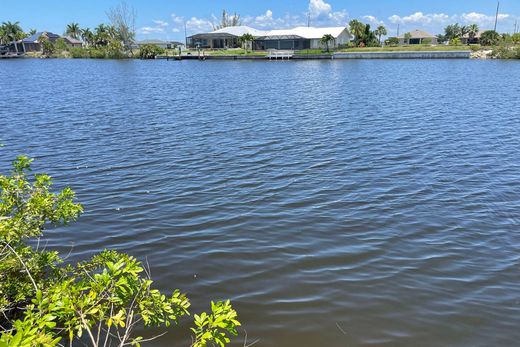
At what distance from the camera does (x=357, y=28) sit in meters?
131

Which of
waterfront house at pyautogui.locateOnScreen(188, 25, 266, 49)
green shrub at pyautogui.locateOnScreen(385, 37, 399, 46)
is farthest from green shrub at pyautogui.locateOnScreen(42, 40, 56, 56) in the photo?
green shrub at pyautogui.locateOnScreen(385, 37, 399, 46)

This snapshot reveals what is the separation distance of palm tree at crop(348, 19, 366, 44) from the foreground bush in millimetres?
137590

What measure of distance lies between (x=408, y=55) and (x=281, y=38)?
41511 mm

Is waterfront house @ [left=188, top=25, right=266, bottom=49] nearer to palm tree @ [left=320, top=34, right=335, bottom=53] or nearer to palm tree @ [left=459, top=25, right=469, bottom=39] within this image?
palm tree @ [left=320, top=34, right=335, bottom=53]

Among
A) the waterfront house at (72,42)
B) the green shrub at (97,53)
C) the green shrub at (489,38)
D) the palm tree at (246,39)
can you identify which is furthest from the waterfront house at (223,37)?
the green shrub at (489,38)

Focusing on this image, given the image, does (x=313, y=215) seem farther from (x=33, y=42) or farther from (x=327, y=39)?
(x=33, y=42)

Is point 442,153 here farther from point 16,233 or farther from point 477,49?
point 477,49

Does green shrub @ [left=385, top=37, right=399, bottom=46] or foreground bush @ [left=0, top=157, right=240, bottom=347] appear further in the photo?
green shrub @ [left=385, top=37, right=399, bottom=46]

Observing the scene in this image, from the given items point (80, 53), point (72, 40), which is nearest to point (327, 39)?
point (80, 53)

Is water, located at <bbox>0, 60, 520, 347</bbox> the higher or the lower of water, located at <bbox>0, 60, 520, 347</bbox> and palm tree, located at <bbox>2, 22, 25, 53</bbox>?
the lower

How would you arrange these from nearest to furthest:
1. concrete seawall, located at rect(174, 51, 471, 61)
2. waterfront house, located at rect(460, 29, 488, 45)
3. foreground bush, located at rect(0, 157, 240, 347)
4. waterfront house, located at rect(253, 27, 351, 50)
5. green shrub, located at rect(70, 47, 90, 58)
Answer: foreground bush, located at rect(0, 157, 240, 347), concrete seawall, located at rect(174, 51, 471, 61), waterfront house, located at rect(253, 27, 351, 50), green shrub, located at rect(70, 47, 90, 58), waterfront house, located at rect(460, 29, 488, 45)

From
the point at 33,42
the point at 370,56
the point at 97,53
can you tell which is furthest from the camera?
the point at 33,42

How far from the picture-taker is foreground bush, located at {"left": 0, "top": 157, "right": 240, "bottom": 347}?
3570 mm

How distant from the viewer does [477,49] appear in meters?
108
